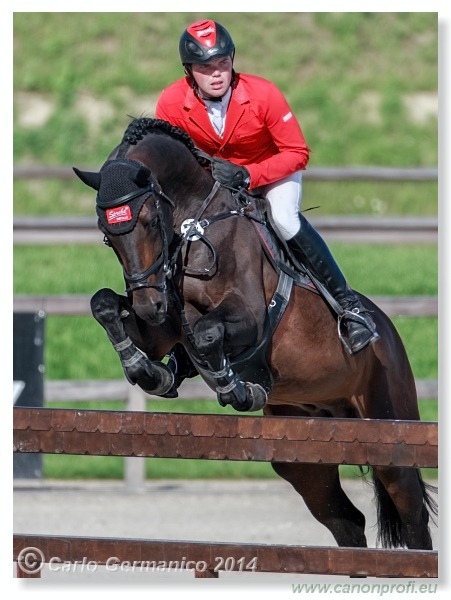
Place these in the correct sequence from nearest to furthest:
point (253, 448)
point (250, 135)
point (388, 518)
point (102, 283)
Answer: point (253, 448), point (250, 135), point (388, 518), point (102, 283)

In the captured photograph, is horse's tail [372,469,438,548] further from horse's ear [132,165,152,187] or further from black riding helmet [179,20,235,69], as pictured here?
black riding helmet [179,20,235,69]

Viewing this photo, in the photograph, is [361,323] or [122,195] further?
[361,323]

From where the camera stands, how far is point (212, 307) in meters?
4.00

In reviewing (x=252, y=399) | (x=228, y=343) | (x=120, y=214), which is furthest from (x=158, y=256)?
(x=252, y=399)

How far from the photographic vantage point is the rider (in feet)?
12.9

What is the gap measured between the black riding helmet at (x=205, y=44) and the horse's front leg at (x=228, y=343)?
96cm

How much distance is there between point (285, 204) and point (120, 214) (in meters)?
0.94

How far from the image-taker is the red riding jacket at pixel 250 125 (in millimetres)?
4035

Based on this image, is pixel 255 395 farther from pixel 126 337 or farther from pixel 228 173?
pixel 228 173

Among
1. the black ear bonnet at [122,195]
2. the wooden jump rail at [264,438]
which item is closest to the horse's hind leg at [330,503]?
the wooden jump rail at [264,438]

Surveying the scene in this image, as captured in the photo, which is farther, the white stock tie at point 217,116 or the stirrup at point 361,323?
the stirrup at point 361,323

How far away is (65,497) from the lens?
6.78 m

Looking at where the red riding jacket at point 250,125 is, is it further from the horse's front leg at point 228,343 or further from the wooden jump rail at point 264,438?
the wooden jump rail at point 264,438
